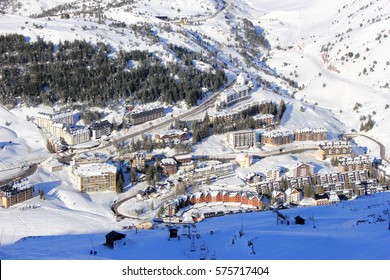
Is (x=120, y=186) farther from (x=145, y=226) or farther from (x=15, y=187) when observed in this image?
(x=145, y=226)

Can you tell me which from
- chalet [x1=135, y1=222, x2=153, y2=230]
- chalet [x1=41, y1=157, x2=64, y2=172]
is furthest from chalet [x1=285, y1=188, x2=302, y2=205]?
chalet [x1=41, y1=157, x2=64, y2=172]

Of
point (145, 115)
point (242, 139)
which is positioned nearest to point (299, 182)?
point (242, 139)

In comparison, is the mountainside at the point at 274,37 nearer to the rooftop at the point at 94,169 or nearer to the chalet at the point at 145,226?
the rooftop at the point at 94,169

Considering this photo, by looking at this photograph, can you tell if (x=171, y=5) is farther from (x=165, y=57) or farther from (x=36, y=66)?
(x=36, y=66)

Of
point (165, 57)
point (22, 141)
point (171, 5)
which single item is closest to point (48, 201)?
point (22, 141)

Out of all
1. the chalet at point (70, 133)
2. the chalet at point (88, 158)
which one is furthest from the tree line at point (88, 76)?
the chalet at point (88, 158)
